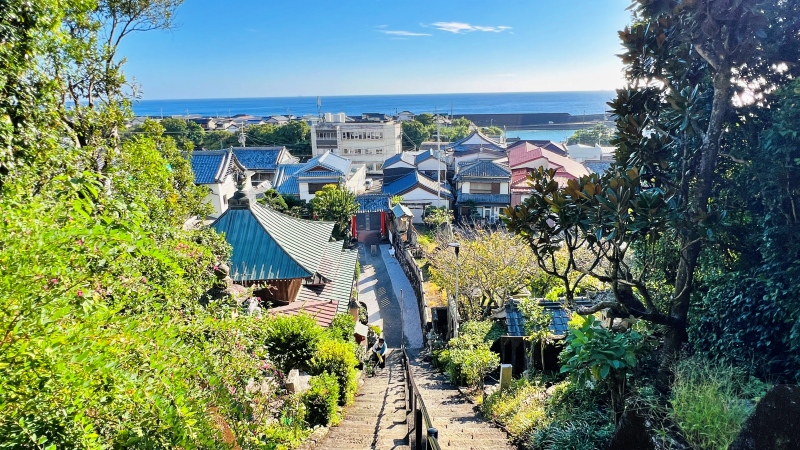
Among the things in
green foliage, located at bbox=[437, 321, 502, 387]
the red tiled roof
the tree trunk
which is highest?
the tree trunk

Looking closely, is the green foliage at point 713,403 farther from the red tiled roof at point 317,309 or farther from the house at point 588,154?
the house at point 588,154

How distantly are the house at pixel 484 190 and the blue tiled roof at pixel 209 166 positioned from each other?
55.6 feet

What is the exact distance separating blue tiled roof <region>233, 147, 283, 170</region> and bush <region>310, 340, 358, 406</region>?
34347 mm

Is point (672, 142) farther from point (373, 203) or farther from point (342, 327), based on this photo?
point (373, 203)

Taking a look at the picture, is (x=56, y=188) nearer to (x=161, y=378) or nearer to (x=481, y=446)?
(x=161, y=378)

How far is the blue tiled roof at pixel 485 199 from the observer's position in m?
33.9

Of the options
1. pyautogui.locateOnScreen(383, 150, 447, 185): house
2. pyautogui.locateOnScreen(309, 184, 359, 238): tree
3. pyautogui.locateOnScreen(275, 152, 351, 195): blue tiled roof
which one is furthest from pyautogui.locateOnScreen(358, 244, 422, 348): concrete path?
pyautogui.locateOnScreen(383, 150, 447, 185): house

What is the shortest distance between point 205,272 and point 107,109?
384cm

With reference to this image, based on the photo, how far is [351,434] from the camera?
7109mm

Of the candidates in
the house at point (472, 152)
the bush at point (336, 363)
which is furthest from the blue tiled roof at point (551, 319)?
the house at point (472, 152)

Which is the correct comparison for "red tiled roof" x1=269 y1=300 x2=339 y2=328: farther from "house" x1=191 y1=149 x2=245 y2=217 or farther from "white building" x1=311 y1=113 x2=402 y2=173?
"white building" x1=311 y1=113 x2=402 y2=173

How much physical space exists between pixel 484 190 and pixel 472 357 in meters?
25.3

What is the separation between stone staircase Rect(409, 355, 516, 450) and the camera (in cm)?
642

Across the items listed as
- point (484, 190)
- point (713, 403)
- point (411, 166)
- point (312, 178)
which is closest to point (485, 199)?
point (484, 190)
